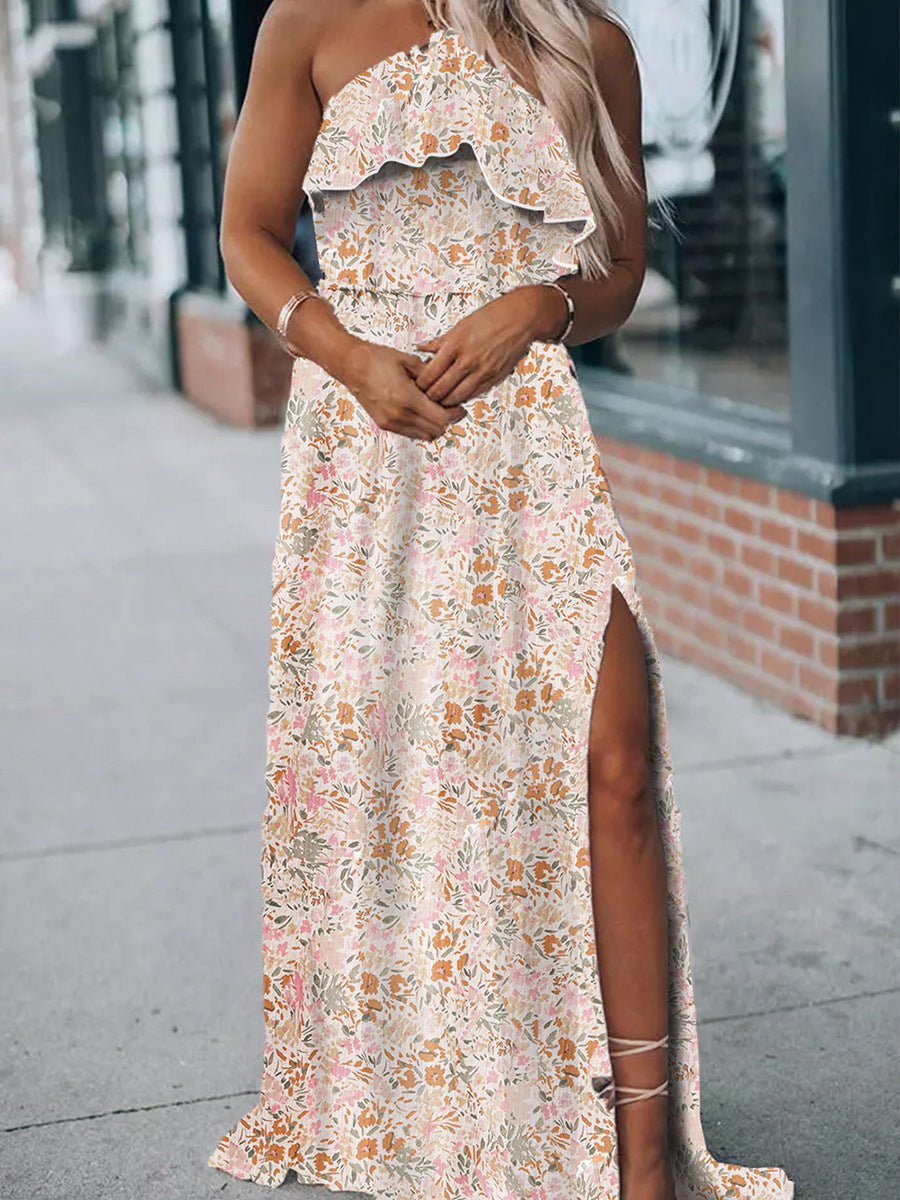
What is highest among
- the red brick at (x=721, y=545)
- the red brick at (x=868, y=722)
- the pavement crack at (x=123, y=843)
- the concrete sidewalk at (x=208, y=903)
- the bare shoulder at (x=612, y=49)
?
the bare shoulder at (x=612, y=49)

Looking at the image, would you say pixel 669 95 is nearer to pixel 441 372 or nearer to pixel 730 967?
pixel 730 967

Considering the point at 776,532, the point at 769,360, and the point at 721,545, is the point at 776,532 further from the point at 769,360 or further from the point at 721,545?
the point at 769,360

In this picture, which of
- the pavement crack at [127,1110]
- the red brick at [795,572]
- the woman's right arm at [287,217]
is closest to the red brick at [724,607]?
the red brick at [795,572]

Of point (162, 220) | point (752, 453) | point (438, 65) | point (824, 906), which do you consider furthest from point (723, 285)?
point (162, 220)

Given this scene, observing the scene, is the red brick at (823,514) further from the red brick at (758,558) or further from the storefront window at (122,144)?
the storefront window at (122,144)

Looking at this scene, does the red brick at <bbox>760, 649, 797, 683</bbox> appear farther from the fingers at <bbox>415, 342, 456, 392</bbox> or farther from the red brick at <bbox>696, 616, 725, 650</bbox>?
the fingers at <bbox>415, 342, 456, 392</bbox>

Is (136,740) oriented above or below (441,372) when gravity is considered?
below

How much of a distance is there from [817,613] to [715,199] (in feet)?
5.87

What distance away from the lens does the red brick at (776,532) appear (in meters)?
5.18

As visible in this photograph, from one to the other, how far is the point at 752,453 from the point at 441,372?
9.78 feet

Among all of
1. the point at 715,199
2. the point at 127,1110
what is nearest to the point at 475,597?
the point at 127,1110

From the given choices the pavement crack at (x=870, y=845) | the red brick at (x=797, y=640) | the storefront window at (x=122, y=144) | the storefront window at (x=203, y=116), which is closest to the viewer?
the pavement crack at (x=870, y=845)

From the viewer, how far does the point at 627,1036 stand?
8.64ft

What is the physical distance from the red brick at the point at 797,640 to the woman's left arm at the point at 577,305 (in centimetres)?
261
